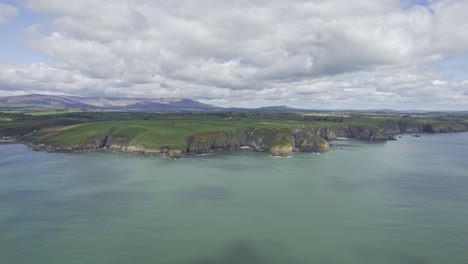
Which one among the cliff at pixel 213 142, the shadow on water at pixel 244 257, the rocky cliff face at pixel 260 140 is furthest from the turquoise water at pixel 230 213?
the rocky cliff face at pixel 260 140

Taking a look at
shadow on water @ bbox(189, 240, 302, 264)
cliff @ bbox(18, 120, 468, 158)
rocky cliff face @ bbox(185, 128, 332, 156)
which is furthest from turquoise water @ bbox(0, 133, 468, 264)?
rocky cliff face @ bbox(185, 128, 332, 156)

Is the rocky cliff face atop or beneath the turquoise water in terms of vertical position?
atop

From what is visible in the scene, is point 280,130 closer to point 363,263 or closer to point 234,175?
point 234,175

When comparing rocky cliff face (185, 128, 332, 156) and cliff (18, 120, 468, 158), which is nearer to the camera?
cliff (18, 120, 468, 158)

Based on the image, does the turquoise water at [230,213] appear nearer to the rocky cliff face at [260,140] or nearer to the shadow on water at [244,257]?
the shadow on water at [244,257]

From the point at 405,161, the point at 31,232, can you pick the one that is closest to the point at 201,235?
the point at 31,232

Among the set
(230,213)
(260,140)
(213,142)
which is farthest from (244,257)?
(260,140)

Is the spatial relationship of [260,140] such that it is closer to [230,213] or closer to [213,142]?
[213,142]

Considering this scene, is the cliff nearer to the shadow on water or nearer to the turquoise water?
the turquoise water
